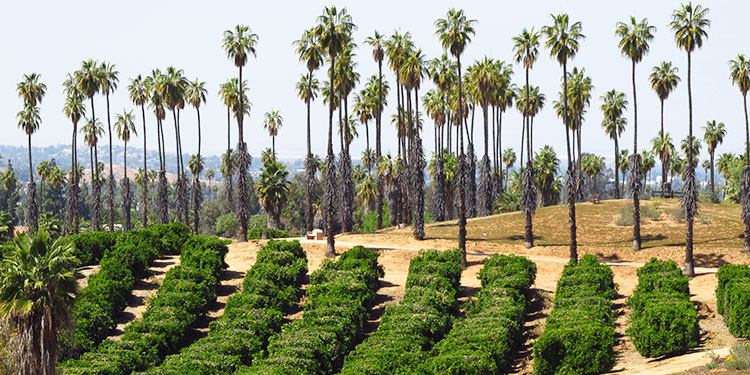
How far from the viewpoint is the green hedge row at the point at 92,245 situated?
189 ft

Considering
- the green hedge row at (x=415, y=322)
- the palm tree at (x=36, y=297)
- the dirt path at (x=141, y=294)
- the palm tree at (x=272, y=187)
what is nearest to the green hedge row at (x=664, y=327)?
the green hedge row at (x=415, y=322)

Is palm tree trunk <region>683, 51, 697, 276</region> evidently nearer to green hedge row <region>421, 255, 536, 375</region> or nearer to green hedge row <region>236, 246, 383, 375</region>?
green hedge row <region>421, 255, 536, 375</region>

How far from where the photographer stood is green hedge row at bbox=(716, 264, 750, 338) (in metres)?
34.5

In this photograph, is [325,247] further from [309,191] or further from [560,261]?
[560,261]

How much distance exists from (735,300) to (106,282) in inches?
1418

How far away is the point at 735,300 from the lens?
3553 centimetres

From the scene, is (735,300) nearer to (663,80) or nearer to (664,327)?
(664,327)

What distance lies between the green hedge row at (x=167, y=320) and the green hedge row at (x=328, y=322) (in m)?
5.77

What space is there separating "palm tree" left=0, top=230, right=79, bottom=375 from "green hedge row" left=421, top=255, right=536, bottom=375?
14.4 metres

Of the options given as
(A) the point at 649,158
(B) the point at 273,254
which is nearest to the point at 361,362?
(B) the point at 273,254

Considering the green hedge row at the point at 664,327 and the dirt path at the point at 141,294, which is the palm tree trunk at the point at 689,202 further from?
the dirt path at the point at 141,294

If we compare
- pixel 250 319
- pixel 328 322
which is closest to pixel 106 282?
pixel 250 319

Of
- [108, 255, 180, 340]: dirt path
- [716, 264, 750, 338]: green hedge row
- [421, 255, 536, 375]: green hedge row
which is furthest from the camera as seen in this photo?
[108, 255, 180, 340]: dirt path

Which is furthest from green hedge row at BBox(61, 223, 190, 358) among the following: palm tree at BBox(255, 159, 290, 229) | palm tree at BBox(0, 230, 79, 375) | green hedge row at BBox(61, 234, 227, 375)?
palm tree at BBox(255, 159, 290, 229)
